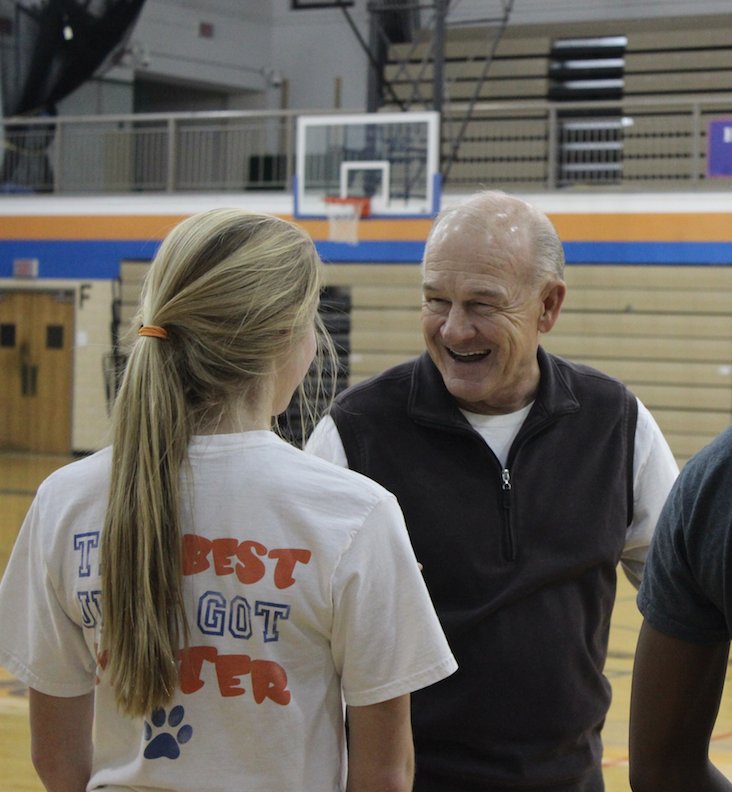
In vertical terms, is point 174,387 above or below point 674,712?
above

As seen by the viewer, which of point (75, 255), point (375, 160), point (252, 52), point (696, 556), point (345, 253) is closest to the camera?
point (696, 556)

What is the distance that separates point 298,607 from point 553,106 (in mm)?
9838

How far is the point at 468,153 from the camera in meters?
12.8

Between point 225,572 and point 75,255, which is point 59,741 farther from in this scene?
point 75,255

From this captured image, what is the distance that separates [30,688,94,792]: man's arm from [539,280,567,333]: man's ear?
1059 mm

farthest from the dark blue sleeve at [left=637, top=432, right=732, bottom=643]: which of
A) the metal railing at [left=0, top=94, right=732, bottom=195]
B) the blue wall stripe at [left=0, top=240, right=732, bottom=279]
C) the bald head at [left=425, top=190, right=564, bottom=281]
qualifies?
the metal railing at [left=0, top=94, right=732, bottom=195]

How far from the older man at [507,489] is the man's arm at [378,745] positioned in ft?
1.47

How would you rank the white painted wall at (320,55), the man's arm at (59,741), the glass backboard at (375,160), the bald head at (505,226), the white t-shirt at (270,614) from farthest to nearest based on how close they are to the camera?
the white painted wall at (320,55) → the glass backboard at (375,160) → the bald head at (505,226) → the man's arm at (59,741) → the white t-shirt at (270,614)

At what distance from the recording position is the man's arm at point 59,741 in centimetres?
129

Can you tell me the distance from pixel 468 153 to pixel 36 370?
6341 millimetres

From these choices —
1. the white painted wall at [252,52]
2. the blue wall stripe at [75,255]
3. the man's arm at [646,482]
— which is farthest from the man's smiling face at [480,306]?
the white painted wall at [252,52]

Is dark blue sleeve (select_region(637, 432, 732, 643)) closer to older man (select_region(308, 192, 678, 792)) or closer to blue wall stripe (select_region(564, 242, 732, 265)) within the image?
older man (select_region(308, 192, 678, 792))

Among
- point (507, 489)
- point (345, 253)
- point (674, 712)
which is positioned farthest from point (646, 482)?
point (345, 253)

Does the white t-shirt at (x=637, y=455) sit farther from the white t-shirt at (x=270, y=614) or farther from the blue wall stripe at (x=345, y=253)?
the blue wall stripe at (x=345, y=253)
